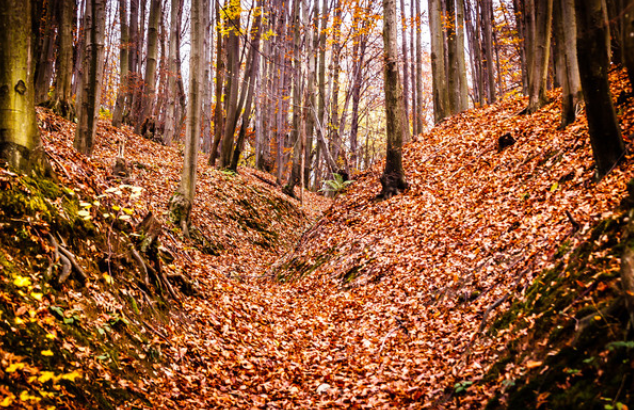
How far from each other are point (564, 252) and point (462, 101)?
572 inches

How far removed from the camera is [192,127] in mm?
9984

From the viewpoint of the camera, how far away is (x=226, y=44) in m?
15.6

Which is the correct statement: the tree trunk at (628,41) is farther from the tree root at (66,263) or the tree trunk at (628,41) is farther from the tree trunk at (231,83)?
the tree trunk at (231,83)

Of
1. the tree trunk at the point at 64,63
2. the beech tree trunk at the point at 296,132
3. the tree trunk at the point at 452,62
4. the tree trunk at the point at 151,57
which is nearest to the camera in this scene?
the tree trunk at the point at 64,63

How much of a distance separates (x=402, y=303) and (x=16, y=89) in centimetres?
592

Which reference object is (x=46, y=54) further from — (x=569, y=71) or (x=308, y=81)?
(x=569, y=71)

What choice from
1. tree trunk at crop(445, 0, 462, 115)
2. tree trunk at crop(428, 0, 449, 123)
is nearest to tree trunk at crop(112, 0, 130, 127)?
tree trunk at crop(428, 0, 449, 123)

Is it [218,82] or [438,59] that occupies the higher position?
[438,59]

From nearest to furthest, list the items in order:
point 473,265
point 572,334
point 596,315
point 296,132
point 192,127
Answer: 1. point 596,315
2. point 572,334
3. point 473,265
4. point 192,127
5. point 296,132

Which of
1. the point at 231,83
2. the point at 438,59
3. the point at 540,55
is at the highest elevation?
the point at 438,59

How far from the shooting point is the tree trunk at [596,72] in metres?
5.14

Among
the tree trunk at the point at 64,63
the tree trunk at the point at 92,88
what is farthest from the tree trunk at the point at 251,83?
the tree trunk at the point at 92,88

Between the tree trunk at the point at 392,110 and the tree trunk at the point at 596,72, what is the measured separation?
5349 millimetres

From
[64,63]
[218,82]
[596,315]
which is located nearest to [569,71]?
[596,315]
